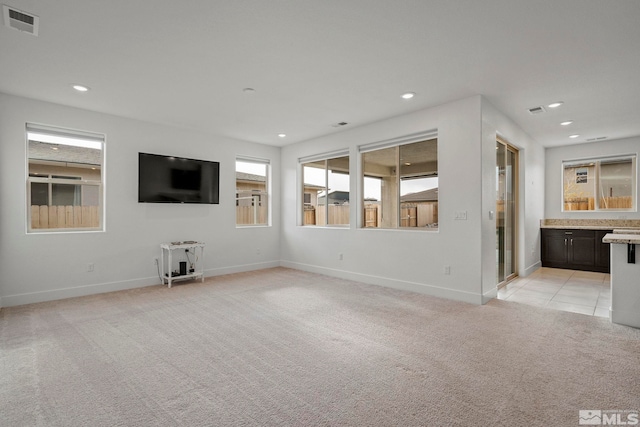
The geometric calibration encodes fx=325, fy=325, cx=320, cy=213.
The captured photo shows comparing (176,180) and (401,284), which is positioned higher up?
(176,180)

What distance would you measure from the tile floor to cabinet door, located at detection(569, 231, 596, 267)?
0.78 ft

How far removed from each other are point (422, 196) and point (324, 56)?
2669 millimetres

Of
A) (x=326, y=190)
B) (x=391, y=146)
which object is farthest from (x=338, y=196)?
(x=391, y=146)

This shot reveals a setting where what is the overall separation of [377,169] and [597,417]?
13.8 feet

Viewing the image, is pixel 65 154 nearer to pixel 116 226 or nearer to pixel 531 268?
pixel 116 226

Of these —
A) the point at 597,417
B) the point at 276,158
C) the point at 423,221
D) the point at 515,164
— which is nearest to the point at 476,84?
the point at 423,221

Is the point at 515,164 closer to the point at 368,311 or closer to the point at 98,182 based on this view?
the point at 368,311

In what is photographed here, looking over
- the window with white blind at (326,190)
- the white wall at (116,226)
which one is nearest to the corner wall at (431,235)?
the window with white blind at (326,190)

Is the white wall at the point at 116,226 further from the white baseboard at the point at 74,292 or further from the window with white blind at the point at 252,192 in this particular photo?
the window with white blind at the point at 252,192

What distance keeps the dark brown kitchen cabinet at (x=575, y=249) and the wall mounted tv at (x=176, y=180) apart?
6.91 metres

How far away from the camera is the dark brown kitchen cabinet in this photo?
6.25 meters

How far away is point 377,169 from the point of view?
5551 mm

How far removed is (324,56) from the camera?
311 cm

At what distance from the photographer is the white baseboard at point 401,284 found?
169 inches
